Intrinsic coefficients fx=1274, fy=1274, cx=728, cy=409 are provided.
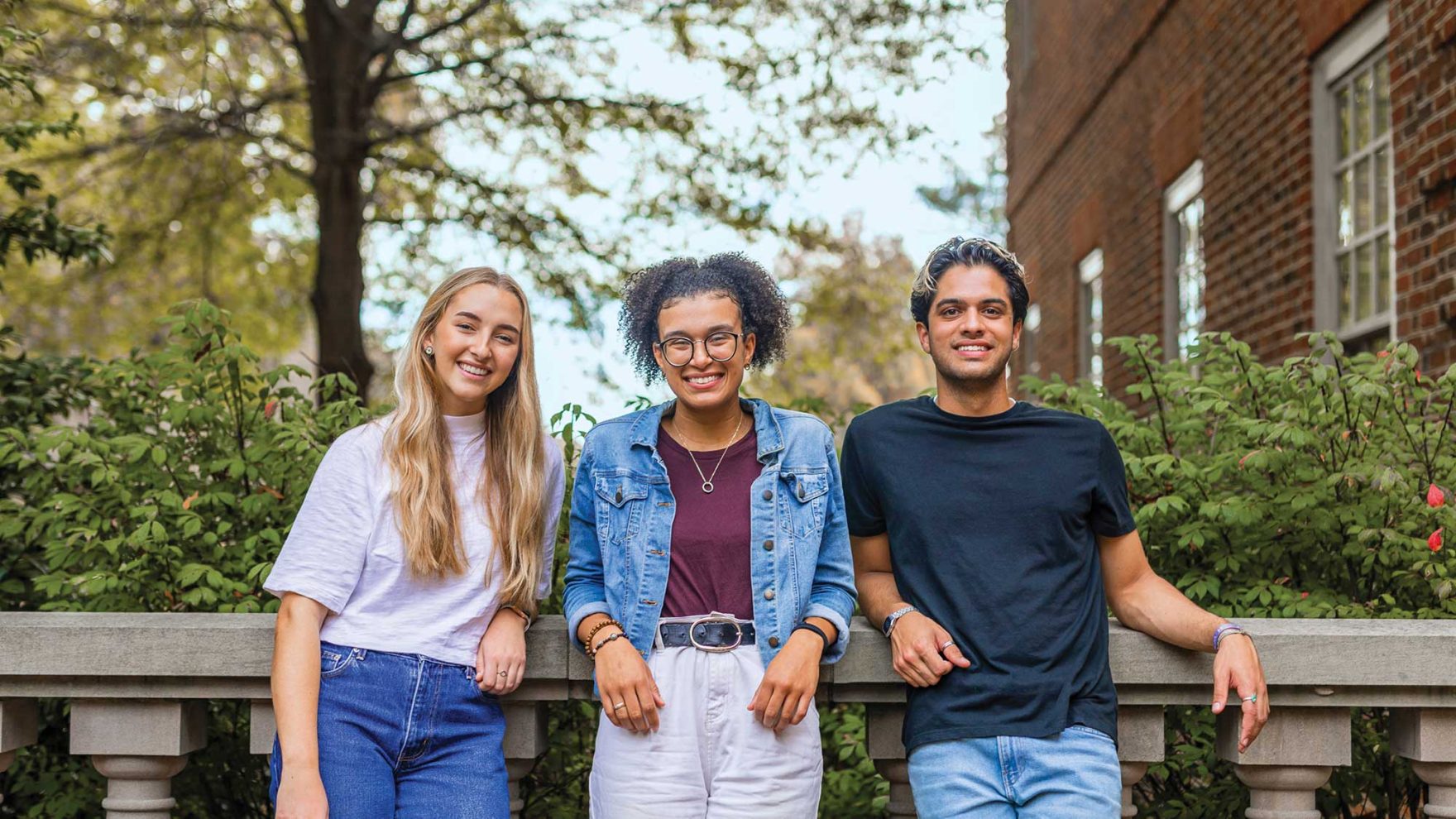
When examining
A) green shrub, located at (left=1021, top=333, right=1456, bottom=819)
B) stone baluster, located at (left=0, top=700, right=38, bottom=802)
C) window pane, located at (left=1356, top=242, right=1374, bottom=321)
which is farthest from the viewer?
window pane, located at (left=1356, top=242, right=1374, bottom=321)

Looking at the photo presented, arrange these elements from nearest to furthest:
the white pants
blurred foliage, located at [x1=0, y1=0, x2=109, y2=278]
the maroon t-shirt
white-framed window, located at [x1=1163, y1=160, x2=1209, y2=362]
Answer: the white pants
the maroon t-shirt
blurred foliage, located at [x1=0, y1=0, x2=109, y2=278]
white-framed window, located at [x1=1163, y1=160, x2=1209, y2=362]

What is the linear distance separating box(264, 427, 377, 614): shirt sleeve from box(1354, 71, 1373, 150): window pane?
18.9 ft

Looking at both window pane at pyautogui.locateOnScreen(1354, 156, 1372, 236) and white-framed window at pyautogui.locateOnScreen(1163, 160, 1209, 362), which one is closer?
window pane at pyautogui.locateOnScreen(1354, 156, 1372, 236)

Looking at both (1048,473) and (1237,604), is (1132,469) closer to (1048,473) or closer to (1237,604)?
(1237,604)

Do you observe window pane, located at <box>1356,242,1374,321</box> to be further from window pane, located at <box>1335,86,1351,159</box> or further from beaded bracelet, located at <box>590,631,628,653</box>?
beaded bracelet, located at <box>590,631,628,653</box>

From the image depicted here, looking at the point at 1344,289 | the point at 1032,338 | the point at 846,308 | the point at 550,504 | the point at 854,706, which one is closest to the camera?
the point at 550,504

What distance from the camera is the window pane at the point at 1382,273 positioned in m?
6.20

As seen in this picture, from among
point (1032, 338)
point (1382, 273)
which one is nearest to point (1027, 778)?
point (1382, 273)

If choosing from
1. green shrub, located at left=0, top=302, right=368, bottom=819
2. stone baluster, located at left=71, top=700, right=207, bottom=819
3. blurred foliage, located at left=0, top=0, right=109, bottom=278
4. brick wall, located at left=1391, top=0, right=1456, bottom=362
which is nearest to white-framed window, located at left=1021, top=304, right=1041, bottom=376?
brick wall, located at left=1391, top=0, right=1456, bottom=362

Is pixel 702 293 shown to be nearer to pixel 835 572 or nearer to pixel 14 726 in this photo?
pixel 835 572

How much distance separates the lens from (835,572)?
2.53 metres

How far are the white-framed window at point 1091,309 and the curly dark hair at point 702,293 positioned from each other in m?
9.75

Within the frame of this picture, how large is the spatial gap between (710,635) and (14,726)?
1.55m

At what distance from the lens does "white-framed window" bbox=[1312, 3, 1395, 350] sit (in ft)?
20.3
